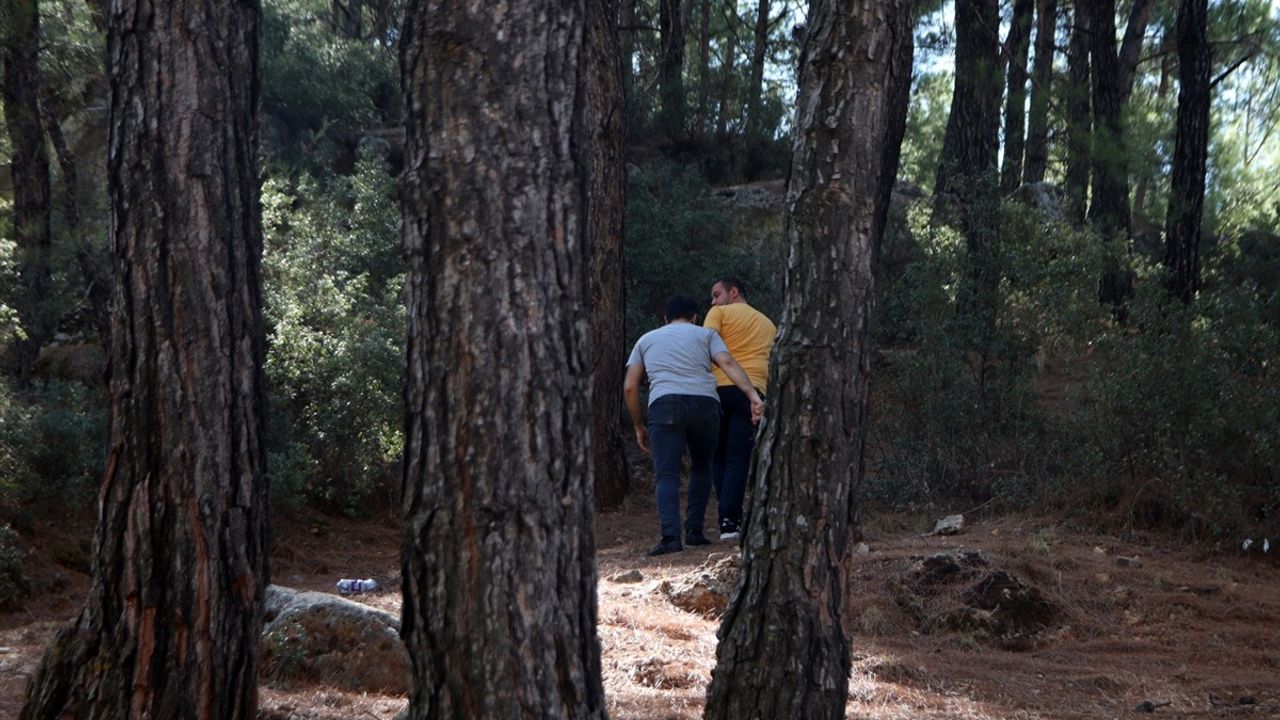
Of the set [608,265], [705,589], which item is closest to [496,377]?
[705,589]

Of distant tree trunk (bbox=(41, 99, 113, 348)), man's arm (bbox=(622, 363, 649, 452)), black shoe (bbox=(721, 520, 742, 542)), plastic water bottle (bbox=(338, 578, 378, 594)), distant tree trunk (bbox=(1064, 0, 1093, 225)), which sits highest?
distant tree trunk (bbox=(1064, 0, 1093, 225))

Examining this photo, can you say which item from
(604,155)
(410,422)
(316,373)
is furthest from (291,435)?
(410,422)

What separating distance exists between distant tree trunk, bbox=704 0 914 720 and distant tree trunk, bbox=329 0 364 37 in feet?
59.9

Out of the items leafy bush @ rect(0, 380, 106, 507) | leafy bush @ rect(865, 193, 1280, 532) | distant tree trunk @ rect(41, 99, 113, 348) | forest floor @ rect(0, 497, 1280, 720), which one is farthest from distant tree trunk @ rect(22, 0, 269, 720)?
leafy bush @ rect(865, 193, 1280, 532)

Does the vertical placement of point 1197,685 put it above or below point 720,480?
below

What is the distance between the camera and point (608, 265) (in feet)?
37.7

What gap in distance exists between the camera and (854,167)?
16.6 ft

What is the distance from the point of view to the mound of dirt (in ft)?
24.6

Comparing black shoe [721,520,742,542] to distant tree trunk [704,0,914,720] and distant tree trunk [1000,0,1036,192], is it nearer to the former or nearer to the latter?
distant tree trunk [704,0,914,720]

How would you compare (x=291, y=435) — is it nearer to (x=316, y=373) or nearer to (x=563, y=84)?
(x=316, y=373)

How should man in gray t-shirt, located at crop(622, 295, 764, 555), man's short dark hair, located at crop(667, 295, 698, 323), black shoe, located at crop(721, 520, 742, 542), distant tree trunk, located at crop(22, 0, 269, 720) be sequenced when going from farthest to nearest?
1. black shoe, located at crop(721, 520, 742, 542)
2. man's short dark hair, located at crop(667, 295, 698, 323)
3. man in gray t-shirt, located at crop(622, 295, 764, 555)
4. distant tree trunk, located at crop(22, 0, 269, 720)

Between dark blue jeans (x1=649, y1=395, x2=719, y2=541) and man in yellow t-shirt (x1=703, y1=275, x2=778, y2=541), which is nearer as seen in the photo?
dark blue jeans (x1=649, y1=395, x2=719, y2=541)

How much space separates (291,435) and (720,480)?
3711 millimetres

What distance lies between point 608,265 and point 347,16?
13.2m
